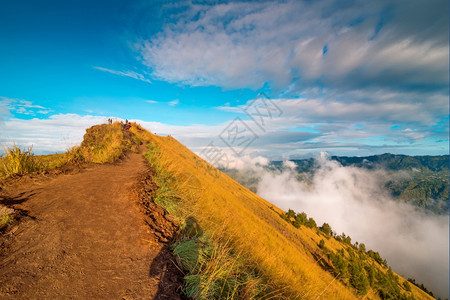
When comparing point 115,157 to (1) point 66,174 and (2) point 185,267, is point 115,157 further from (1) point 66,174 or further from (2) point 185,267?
(2) point 185,267

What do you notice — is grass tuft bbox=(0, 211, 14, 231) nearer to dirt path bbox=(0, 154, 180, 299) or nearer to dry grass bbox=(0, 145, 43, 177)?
dirt path bbox=(0, 154, 180, 299)

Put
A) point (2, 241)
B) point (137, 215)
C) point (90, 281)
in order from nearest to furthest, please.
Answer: point (90, 281) < point (2, 241) < point (137, 215)

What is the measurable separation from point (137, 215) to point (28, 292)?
2.08m

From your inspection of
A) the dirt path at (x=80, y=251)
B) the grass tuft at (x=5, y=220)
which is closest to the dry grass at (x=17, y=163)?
the dirt path at (x=80, y=251)

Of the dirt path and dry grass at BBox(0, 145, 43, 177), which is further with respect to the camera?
dry grass at BBox(0, 145, 43, 177)

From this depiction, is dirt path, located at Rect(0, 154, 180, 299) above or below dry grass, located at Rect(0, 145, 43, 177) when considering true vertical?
below

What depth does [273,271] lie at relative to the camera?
4.80 m

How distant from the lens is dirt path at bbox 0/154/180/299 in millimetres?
2316

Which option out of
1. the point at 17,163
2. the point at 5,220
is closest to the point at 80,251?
the point at 5,220

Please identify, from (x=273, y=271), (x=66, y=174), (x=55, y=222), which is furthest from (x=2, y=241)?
(x=273, y=271)

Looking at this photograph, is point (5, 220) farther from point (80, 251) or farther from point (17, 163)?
point (17, 163)

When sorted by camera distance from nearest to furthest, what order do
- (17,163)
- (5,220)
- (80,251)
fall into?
(80,251)
(5,220)
(17,163)

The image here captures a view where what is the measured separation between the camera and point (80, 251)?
2.93 m

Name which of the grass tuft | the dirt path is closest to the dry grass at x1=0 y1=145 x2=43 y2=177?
the dirt path
